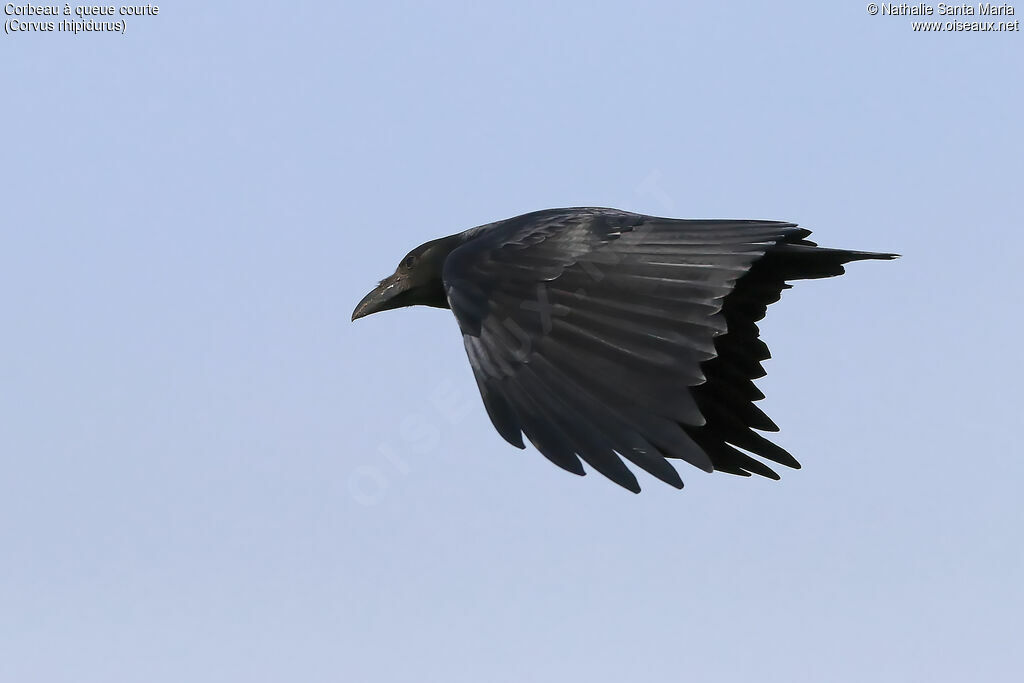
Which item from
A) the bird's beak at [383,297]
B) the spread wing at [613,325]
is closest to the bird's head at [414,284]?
the bird's beak at [383,297]

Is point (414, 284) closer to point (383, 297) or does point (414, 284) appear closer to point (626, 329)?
point (383, 297)

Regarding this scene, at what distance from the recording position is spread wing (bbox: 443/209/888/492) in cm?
644

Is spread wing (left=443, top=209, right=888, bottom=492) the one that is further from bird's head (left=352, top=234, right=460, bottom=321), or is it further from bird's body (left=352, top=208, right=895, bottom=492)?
bird's head (left=352, top=234, right=460, bottom=321)

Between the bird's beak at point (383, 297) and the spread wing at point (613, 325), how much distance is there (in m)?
1.66

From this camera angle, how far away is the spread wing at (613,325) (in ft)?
21.1

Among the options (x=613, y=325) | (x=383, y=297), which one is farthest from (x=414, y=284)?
(x=613, y=325)

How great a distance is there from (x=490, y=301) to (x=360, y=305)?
2.47m

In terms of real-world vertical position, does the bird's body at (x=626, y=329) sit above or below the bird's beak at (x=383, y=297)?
below

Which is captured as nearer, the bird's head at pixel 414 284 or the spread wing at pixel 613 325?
the spread wing at pixel 613 325

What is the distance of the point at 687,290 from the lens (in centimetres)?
687

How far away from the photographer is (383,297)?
945 cm

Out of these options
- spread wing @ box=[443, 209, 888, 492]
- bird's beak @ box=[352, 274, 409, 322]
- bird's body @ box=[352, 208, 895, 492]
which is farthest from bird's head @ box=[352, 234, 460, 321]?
spread wing @ box=[443, 209, 888, 492]

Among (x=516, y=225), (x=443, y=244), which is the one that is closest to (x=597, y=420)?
(x=516, y=225)

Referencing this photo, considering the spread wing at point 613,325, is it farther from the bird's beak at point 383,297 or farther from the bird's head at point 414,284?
the bird's beak at point 383,297
